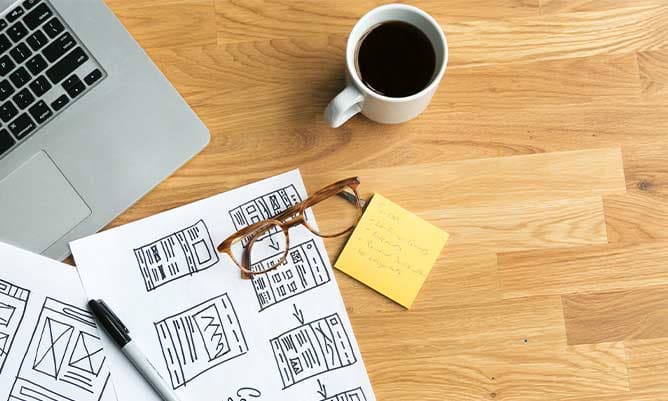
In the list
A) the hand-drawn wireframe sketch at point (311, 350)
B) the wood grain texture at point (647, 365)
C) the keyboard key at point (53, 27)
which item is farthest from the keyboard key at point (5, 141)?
the wood grain texture at point (647, 365)

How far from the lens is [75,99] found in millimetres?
747

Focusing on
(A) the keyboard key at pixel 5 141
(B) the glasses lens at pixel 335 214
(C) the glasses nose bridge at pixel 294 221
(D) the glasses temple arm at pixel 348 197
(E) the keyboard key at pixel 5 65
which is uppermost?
(E) the keyboard key at pixel 5 65

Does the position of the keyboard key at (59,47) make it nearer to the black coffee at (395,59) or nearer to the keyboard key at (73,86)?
the keyboard key at (73,86)

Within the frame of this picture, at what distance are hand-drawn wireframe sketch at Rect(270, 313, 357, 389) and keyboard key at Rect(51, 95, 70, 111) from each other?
329mm

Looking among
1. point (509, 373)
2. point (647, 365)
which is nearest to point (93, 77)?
point (509, 373)

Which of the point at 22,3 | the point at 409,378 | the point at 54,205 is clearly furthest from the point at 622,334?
the point at 22,3

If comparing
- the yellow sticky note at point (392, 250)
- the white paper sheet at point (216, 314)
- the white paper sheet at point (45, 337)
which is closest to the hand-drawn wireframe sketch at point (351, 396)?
the white paper sheet at point (216, 314)

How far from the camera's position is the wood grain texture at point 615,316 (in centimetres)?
77

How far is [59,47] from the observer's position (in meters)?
0.74

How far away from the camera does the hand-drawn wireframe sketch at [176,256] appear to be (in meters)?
0.76

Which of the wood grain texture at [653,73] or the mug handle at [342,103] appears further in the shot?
the wood grain texture at [653,73]

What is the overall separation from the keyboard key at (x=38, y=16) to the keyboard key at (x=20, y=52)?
22 millimetres

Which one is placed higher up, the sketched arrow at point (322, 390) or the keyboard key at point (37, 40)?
the keyboard key at point (37, 40)

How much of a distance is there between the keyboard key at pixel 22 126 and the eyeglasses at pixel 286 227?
230 millimetres
